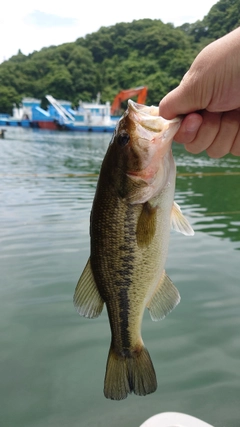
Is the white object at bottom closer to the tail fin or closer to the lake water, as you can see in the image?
the tail fin

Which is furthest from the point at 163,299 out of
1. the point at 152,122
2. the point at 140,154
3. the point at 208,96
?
the point at 208,96

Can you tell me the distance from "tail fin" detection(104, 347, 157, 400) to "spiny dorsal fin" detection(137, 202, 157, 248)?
0.68m

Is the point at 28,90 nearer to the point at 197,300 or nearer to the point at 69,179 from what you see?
the point at 69,179

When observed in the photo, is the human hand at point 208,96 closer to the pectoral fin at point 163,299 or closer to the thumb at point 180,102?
the thumb at point 180,102

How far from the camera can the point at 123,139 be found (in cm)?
191

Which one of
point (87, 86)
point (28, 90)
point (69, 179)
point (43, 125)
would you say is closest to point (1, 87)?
point (28, 90)

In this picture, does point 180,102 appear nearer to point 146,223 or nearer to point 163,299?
point 146,223

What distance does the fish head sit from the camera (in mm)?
1883

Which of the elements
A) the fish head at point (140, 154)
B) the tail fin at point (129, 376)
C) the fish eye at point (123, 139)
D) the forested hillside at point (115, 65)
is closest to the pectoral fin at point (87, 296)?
the tail fin at point (129, 376)

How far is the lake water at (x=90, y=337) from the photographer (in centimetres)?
325

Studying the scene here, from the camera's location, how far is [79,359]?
3.87m

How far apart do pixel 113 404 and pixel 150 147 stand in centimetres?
238

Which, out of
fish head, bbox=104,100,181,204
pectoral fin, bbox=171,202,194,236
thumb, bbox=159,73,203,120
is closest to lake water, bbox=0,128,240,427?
pectoral fin, bbox=171,202,194,236

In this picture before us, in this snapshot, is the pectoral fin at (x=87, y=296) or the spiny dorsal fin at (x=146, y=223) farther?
the pectoral fin at (x=87, y=296)
